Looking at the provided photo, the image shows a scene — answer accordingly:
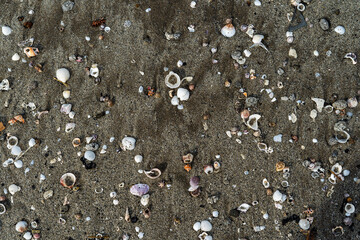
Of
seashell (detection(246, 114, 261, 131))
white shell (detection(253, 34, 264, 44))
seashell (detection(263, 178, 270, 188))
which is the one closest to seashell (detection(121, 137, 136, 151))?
seashell (detection(246, 114, 261, 131))

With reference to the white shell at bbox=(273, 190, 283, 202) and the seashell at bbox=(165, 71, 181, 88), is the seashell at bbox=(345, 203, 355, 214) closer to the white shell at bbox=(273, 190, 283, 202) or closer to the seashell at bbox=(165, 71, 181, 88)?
the white shell at bbox=(273, 190, 283, 202)

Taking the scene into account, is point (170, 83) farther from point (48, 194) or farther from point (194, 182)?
point (48, 194)

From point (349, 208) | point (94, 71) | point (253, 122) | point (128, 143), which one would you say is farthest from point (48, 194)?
point (349, 208)

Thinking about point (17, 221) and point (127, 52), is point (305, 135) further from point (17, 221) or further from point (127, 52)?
point (17, 221)

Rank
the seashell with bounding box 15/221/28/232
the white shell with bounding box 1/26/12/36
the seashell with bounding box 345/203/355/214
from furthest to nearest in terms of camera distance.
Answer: the white shell with bounding box 1/26/12/36
the seashell with bounding box 15/221/28/232
the seashell with bounding box 345/203/355/214

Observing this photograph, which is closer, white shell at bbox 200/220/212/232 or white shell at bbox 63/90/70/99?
white shell at bbox 200/220/212/232

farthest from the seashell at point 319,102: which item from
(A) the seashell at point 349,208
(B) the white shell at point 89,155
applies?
(B) the white shell at point 89,155

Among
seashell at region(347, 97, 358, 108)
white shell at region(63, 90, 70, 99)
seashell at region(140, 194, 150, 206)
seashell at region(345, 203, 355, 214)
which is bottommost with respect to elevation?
seashell at region(140, 194, 150, 206)
